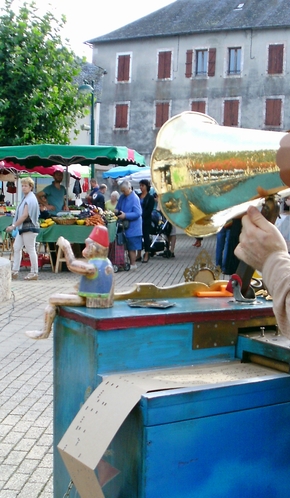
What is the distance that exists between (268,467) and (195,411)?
372mm

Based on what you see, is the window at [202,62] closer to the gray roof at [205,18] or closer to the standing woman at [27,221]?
the gray roof at [205,18]

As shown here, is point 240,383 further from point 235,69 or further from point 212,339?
point 235,69

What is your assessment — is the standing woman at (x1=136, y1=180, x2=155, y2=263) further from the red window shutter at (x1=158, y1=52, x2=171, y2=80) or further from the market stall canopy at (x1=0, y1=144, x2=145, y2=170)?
the red window shutter at (x1=158, y1=52, x2=171, y2=80)

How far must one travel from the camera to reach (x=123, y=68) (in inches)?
1410

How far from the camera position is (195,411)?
1.60 m

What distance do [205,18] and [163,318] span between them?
3645 centimetres

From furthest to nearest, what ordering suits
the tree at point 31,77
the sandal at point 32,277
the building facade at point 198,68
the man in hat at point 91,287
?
the building facade at point 198,68 < the tree at point 31,77 < the sandal at point 32,277 < the man in hat at point 91,287

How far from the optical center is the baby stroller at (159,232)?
499 inches

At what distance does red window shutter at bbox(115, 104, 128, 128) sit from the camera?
35.7 metres

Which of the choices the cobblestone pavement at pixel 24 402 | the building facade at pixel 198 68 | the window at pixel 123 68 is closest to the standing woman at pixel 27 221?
the cobblestone pavement at pixel 24 402

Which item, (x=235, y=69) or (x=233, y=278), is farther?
(x=235, y=69)

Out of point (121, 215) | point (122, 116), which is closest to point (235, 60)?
point (122, 116)

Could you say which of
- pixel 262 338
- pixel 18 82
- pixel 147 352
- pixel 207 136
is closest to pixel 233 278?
pixel 262 338

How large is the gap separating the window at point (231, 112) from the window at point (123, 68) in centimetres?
640
